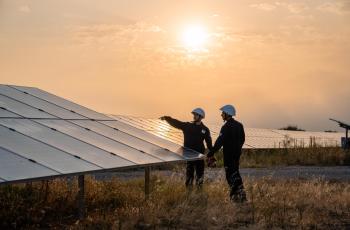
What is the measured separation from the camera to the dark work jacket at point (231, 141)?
1264 centimetres

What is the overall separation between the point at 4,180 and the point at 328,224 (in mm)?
5807

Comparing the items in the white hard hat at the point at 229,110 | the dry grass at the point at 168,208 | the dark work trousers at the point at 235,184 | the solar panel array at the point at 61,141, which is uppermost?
the white hard hat at the point at 229,110

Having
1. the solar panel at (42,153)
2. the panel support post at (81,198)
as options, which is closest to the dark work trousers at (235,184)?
the panel support post at (81,198)

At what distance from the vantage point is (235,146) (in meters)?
12.7

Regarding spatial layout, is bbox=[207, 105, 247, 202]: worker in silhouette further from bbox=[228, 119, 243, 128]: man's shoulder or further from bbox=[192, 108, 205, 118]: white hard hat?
bbox=[192, 108, 205, 118]: white hard hat

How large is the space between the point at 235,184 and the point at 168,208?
6.35ft

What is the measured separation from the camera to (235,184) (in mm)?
12438

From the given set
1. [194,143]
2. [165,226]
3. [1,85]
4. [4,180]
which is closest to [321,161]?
[194,143]

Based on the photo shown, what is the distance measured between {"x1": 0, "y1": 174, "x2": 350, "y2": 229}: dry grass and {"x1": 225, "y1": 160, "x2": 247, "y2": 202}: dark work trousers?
0.26m

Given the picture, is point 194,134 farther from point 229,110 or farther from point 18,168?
point 18,168

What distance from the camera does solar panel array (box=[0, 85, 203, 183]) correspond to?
8.83m

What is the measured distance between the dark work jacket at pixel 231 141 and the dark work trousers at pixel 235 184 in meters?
0.07

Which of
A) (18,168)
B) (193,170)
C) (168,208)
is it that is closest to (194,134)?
(193,170)

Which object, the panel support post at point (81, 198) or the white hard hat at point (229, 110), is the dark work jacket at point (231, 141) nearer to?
the white hard hat at point (229, 110)
